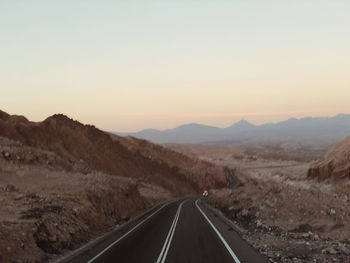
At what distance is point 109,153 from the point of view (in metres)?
76.7

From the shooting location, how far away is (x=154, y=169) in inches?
3529

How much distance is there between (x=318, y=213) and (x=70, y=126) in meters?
61.6

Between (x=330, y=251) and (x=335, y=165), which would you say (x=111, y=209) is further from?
(x=335, y=165)

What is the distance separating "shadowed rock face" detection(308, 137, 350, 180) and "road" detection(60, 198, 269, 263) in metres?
32.5

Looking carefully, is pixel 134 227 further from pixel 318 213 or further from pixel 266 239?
pixel 318 213

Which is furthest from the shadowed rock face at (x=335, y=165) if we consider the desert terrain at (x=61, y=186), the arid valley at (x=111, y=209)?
the desert terrain at (x=61, y=186)

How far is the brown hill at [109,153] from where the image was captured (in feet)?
205

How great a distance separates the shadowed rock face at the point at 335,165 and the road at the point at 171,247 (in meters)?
32.5

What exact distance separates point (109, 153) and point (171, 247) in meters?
61.6

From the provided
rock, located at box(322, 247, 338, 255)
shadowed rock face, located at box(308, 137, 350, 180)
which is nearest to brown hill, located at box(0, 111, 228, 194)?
shadowed rock face, located at box(308, 137, 350, 180)

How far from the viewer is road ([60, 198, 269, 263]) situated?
1434 cm

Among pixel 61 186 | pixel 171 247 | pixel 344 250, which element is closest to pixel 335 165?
pixel 61 186

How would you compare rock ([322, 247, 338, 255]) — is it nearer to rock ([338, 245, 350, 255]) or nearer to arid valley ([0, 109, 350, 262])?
arid valley ([0, 109, 350, 262])

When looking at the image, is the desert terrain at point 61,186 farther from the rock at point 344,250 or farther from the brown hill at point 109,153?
the rock at point 344,250
